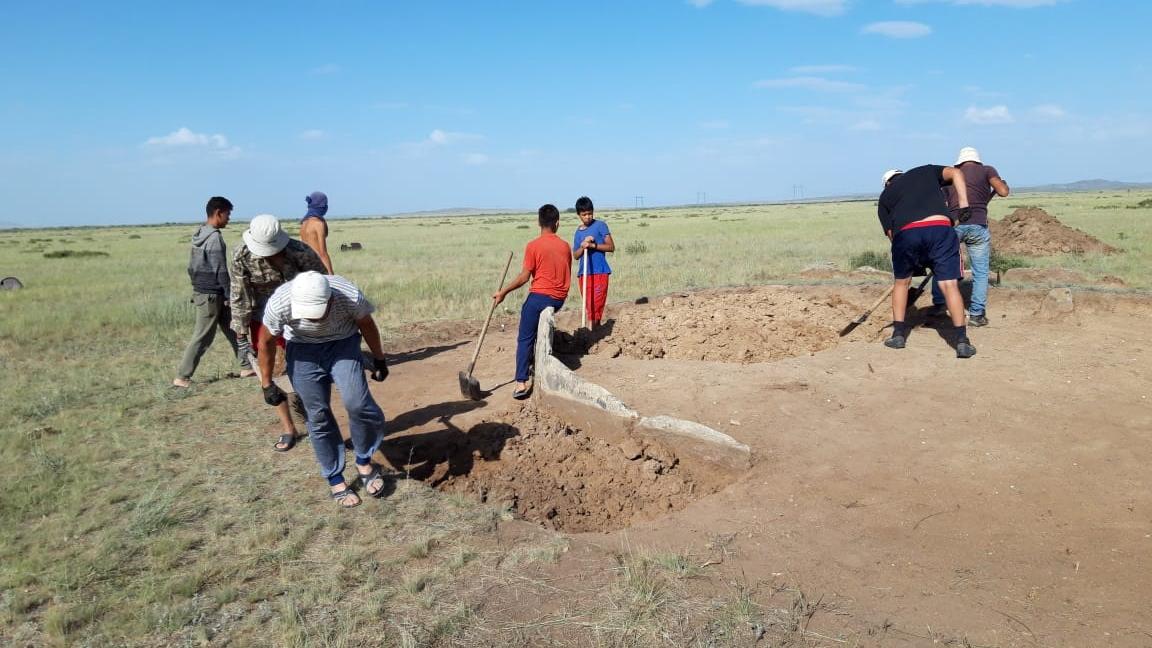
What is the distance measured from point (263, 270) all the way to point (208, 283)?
196 centimetres

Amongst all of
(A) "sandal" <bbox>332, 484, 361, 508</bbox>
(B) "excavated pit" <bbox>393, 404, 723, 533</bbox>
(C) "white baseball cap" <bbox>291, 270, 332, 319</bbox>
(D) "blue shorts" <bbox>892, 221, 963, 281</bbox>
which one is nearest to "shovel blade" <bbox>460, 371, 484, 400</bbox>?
(B) "excavated pit" <bbox>393, 404, 723, 533</bbox>

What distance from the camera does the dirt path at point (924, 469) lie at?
266 cm

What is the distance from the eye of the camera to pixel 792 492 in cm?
360

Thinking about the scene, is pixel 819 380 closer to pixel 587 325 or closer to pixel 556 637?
pixel 587 325

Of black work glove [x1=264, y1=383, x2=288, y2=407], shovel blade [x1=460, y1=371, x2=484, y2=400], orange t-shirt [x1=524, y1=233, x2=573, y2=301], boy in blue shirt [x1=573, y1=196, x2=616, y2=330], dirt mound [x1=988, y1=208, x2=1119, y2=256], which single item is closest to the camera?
black work glove [x1=264, y1=383, x2=288, y2=407]

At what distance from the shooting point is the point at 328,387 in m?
3.71

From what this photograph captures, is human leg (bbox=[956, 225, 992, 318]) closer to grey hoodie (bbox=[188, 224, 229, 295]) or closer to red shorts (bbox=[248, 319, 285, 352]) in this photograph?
red shorts (bbox=[248, 319, 285, 352])

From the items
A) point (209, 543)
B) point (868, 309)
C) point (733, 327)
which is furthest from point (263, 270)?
point (868, 309)

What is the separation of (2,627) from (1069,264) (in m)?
14.9

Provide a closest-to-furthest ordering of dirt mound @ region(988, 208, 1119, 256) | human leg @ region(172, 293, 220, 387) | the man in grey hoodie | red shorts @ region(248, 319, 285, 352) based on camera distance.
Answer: red shorts @ region(248, 319, 285, 352)
the man in grey hoodie
human leg @ region(172, 293, 220, 387)
dirt mound @ region(988, 208, 1119, 256)

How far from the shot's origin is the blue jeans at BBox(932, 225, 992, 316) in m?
6.16

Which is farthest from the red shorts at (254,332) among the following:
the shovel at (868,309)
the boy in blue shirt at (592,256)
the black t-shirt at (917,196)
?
the shovel at (868,309)

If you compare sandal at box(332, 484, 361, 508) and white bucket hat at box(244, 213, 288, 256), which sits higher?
white bucket hat at box(244, 213, 288, 256)

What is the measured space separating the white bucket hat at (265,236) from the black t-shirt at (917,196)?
4.62 meters
